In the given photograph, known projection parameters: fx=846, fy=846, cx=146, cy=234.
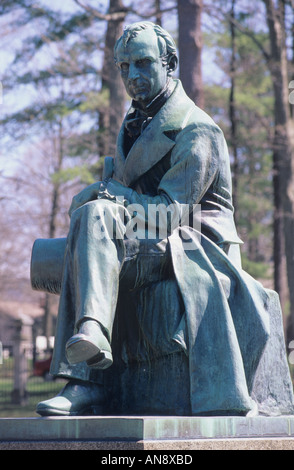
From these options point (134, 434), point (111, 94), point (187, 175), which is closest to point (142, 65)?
point (187, 175)

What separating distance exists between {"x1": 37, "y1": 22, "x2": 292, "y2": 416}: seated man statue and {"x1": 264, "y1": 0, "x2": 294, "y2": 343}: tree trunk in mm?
12269

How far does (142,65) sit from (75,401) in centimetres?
190

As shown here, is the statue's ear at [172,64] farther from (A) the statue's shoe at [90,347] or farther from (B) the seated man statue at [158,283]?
(A) the statue's shoe at [90,347]

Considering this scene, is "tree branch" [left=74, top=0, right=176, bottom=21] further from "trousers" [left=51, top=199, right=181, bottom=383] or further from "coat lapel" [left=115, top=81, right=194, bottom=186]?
"trousers" [left=51, top=199, right=181, bottom=383]

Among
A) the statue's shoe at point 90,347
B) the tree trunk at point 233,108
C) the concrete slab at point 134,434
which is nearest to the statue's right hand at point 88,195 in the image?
the statue's shoe at point 90,347

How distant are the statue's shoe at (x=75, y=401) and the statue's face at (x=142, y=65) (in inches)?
65.8

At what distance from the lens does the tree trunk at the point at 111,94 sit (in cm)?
1634

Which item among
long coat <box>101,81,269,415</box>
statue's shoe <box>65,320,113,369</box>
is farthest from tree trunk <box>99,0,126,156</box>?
statue's shoe <box>65,320,113,369</box>

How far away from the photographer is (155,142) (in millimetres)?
4613

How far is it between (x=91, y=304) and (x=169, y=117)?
134 cm

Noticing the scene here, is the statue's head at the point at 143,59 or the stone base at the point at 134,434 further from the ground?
Answer: the statue's head at the point at 143,59

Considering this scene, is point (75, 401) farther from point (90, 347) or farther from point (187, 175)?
point (187, 175)

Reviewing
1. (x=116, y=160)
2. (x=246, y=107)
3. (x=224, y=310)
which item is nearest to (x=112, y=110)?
(x=246, y=107)
